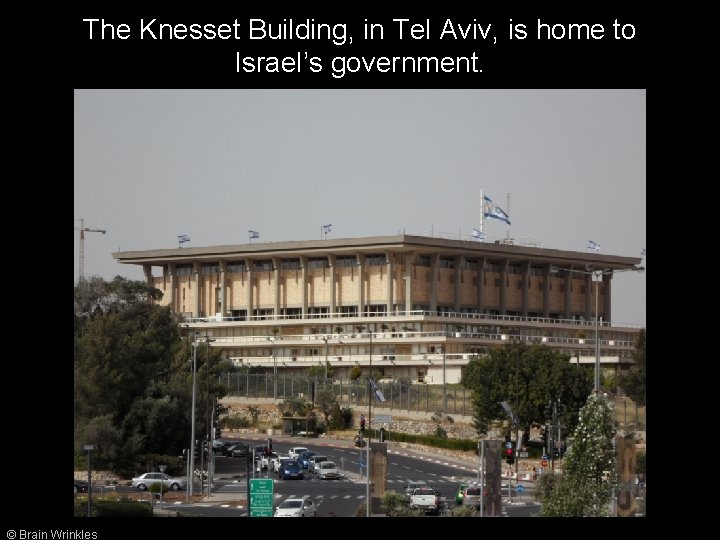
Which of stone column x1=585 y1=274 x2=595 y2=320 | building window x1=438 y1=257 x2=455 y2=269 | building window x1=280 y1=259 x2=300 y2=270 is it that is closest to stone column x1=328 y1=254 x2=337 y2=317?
building window x1=280 y1=259 x2=300 y2=270

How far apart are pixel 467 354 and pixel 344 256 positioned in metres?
25.8

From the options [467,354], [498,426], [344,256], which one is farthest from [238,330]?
[498,426]

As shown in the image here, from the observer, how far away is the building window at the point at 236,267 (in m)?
178

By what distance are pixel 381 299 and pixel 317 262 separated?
9.72 metres

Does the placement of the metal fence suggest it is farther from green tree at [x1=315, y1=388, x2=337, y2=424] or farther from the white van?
the white van

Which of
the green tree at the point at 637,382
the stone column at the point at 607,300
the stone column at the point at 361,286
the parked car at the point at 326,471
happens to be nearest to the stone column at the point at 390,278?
the stone column at the point at 361,286

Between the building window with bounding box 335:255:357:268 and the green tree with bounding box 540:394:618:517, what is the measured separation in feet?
368

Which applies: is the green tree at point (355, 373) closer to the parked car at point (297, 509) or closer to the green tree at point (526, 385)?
the green tree at point (526, 385)

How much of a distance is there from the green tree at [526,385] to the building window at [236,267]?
66.6 metres

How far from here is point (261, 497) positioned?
5194cm

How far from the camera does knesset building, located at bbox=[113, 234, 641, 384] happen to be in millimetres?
160625

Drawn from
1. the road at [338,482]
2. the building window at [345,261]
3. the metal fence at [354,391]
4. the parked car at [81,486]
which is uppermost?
the building window at [345,261]
